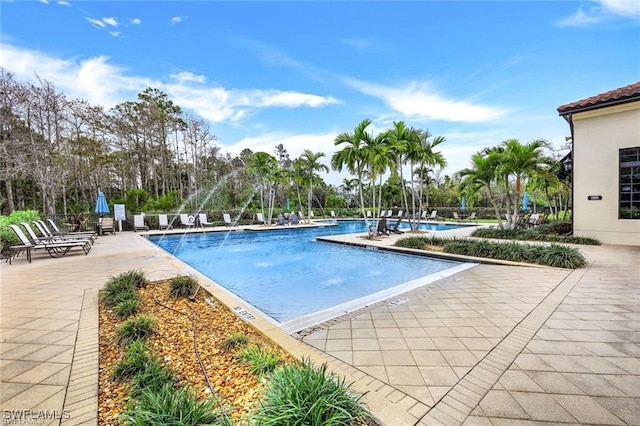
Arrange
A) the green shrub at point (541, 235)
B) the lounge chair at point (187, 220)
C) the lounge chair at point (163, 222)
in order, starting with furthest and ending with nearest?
the lounge chair at point (187, 220) → the lounge chair at point (163, 222) → the green shrub at point (541, 235)

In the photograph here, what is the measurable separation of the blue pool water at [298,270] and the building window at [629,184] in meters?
5.70

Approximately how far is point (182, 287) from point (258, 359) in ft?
9.13

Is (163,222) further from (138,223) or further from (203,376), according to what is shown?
(203,376)

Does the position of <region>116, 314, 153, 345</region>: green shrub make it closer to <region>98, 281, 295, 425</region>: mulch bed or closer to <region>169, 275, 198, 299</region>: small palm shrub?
<region>98, 281, 295, 425</region>: mulch bed

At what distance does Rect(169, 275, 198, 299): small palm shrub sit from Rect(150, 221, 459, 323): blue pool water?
97cm

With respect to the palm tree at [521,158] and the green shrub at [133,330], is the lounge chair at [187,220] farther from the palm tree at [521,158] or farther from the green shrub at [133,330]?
the palm tree at [521,158]

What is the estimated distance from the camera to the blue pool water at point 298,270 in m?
5.18

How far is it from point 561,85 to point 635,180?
480cm

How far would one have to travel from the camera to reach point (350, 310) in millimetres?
3994

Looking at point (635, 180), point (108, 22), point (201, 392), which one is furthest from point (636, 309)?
point (108, 22)

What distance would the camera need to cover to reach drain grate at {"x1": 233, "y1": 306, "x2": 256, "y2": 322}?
371cm

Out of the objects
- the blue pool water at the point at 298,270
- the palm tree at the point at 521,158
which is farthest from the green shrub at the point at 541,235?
the blue pool water at the point at 298,270

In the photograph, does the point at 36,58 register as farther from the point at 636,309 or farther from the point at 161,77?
the point at 636,309

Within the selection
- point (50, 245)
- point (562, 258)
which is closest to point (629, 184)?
point (562, 258)
